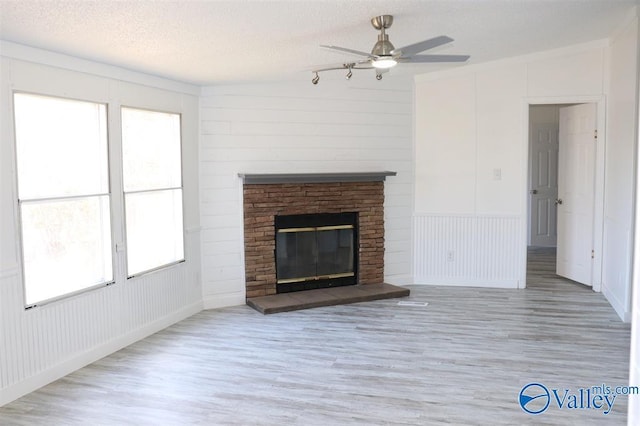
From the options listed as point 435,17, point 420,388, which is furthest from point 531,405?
point 435,17

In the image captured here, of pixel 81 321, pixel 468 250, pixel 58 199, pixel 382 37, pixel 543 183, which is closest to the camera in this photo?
pixel 382 37

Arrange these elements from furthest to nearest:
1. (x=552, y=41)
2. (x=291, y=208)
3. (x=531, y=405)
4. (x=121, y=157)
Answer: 1. (x=291, y=208)
2. (x=552, y=41)
3. (x=121, y=157)
4. (x=531, y=405)

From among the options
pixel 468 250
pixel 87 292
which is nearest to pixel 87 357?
pixel 87 292

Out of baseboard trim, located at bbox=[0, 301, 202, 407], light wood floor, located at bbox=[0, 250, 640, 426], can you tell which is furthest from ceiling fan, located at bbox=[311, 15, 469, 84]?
baseboard trim, located at bbox=[0, 301, 202, 407]

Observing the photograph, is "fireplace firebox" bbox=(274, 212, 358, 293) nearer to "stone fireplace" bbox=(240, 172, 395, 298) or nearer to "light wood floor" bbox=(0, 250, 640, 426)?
"stone fireplace" bbox=(240, 172, 395, 298)

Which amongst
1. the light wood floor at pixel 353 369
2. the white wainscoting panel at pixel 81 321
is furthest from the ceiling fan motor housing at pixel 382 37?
the white wainscoting panel at pixel 81 321

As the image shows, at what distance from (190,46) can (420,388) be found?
289cm

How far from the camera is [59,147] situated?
13.4 ft

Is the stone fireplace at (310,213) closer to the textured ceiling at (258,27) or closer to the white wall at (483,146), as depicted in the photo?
the white wall at (483,146)

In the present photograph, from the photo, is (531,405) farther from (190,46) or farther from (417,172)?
(417,172)

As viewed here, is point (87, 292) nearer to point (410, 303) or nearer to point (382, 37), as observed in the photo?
point (382, 37)

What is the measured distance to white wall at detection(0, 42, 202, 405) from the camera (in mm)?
3594

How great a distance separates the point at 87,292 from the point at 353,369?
2116 millimetres

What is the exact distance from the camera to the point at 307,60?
493 centimetres
